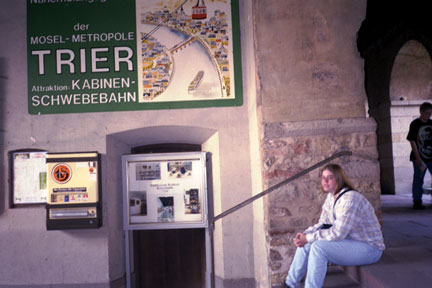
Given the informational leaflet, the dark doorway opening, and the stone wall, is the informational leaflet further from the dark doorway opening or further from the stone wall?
the stone wall

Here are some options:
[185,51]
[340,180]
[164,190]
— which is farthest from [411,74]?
[340,180]

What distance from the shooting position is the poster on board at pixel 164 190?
5242mm

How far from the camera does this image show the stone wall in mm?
3984

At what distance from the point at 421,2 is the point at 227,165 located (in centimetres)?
658

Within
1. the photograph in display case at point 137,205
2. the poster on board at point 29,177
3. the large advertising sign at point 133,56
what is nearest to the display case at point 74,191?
the poster on board at point 29,177

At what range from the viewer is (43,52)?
5148mm

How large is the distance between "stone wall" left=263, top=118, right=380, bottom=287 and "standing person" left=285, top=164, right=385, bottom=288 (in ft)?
1.86

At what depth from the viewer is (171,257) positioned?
581 centimetres

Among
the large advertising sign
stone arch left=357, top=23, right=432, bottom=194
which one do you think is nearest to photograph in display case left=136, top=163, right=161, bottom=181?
the large advertising sign

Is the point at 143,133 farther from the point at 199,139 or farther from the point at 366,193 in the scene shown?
the point at 366,193

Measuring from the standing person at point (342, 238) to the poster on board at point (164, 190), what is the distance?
6.80 ft

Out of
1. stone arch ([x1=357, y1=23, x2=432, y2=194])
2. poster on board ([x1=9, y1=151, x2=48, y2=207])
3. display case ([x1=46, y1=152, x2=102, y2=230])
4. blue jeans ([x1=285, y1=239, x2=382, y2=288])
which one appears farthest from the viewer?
stone arch ([x1=357, y1=23, x2=432, y2=194])

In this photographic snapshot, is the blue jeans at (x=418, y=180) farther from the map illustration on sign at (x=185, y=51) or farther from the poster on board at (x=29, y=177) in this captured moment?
the poster on board at (x=29, y=177)

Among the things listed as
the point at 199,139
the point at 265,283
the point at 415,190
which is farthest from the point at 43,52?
the point at 415,190
